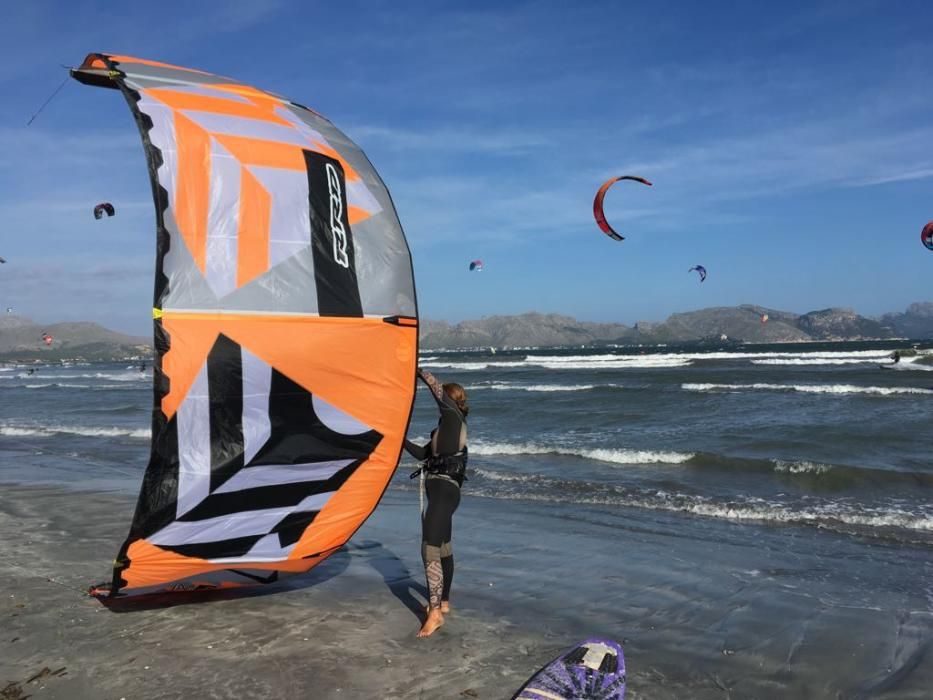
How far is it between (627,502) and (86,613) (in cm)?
657

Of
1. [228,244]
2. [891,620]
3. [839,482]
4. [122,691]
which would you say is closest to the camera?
[122,691]

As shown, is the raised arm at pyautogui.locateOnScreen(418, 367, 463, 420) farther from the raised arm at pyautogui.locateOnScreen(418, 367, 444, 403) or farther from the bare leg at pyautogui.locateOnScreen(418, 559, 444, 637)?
the bare leg at pyautogui.locateOnScreen(418, 559, 444, 637)

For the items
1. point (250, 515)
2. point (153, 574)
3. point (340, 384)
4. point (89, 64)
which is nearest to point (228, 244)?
point (340, 384)

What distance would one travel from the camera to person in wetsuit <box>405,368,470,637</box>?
14.6ft

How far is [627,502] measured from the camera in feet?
30.6

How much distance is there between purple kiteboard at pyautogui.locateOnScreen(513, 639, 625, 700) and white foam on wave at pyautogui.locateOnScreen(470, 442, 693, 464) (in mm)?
8348

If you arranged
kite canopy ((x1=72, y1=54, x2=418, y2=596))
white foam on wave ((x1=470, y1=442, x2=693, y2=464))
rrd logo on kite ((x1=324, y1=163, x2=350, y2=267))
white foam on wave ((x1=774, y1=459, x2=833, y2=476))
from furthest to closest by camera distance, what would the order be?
white foam on wave ((x1=470, y1=442, x2=693, y2=464)) → white foam on wave ((x1=774, y1=459, x2=833, y2=476)) → rrd logo on kite ((x1=324, y1=163, x2=350, y2=267)) → kite canopy ((x1=72, y1=54, x2=418, y2=596))

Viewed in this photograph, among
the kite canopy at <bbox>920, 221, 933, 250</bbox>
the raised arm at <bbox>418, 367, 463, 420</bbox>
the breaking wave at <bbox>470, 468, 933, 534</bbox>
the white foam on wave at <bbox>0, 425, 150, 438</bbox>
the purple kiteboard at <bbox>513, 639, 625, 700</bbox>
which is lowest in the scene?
the white foam on wave at <bbox>0, 425, 150, 438</bbox>

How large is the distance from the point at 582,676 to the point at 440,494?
136cm

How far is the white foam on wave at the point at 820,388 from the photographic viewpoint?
23.2 metres

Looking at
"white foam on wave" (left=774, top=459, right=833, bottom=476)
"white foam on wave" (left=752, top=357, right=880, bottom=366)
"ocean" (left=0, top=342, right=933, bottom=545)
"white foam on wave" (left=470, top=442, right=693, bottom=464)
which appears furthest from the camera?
"white foam on wave" (left=752, top=357, right=880, bottom=366)

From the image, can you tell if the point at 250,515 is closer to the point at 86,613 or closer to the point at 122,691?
the point at 122,691

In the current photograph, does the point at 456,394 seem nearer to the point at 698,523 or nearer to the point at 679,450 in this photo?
the point at 698,523

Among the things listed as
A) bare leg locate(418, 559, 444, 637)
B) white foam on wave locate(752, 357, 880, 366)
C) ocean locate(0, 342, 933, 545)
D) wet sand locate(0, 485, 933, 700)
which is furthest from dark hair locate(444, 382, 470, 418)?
white foam on wave locate(752, 357, 880, 366)
